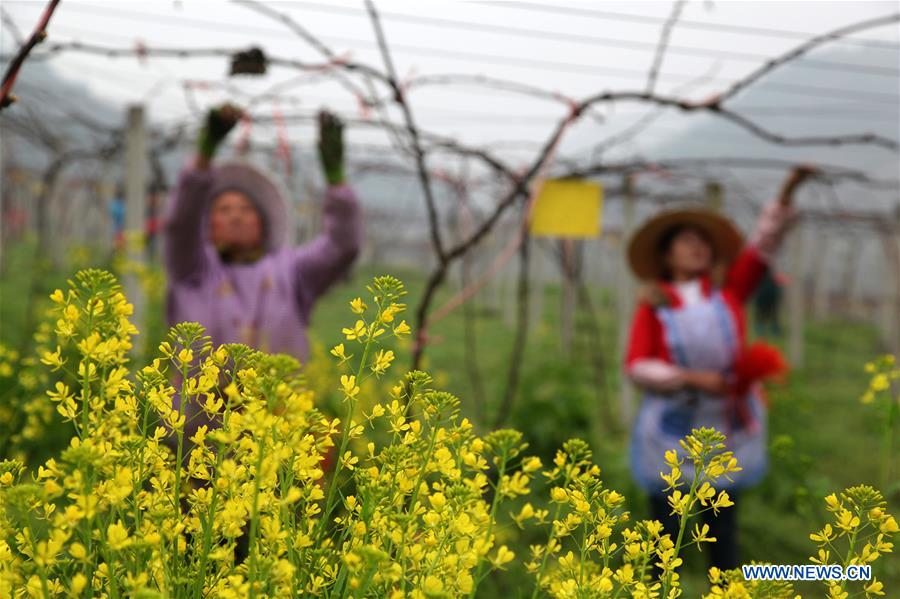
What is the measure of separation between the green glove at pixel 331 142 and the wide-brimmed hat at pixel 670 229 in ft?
4.45

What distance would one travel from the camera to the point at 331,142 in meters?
2.18

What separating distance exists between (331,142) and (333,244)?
0.52 meters

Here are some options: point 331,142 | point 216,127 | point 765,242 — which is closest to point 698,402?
point 765,242

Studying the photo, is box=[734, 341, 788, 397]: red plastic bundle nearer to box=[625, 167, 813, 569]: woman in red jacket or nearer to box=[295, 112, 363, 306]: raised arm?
box=[625, 167, 813, 569]: woman in red jacket

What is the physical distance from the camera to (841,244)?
30.7 m

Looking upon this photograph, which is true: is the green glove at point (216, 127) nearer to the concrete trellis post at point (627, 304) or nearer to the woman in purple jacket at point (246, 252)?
the woman in purple jacket at point (246, 252)

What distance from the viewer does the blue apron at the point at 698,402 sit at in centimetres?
272

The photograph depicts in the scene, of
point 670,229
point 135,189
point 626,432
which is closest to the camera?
point 670,229

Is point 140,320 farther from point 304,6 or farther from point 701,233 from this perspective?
point 701,233

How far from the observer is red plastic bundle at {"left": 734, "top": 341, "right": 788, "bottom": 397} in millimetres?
2574

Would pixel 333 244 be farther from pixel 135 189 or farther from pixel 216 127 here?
pixel 135 189

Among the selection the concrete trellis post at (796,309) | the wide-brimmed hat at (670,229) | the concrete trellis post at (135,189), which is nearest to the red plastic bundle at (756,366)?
the wide-brimmed hat at (670,229)

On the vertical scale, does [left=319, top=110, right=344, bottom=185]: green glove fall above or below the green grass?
above

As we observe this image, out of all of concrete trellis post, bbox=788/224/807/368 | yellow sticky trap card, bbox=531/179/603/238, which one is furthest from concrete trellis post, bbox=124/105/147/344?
concrete trellis post, bbox=788/224/807/368
